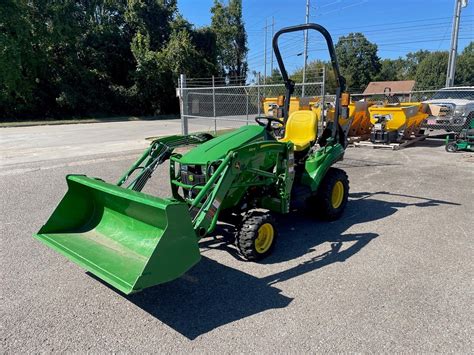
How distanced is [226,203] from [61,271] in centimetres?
178

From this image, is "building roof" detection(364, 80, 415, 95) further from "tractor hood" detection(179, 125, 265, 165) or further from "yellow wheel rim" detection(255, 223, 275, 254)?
"yellow wheel rim" detection(255, 223, 275, 254)

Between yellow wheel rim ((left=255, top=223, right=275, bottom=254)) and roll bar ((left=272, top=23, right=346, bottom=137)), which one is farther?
roll bar ((left=272, top=23, right=346, bottom=137))

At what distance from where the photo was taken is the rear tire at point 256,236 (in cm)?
367

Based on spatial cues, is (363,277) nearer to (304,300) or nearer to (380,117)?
(304,300)

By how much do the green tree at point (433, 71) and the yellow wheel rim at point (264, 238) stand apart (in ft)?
233

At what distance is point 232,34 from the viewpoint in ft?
138

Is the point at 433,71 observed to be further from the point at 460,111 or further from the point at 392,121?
the point at 392,121

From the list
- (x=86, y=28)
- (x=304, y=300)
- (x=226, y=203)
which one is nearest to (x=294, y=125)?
(x=226, y=203)

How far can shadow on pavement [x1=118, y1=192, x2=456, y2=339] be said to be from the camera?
2967 mm

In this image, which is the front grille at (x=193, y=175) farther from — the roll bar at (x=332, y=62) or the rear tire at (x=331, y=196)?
the roll bar at (x=332, y=62)

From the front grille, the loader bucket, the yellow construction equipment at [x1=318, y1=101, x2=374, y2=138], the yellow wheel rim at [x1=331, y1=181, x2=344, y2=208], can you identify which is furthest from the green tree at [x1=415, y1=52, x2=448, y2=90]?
the loader bucket

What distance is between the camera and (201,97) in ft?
40.3

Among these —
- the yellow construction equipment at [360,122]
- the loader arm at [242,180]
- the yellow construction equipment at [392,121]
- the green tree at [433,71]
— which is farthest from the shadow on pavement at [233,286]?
the green tree at [433,71]

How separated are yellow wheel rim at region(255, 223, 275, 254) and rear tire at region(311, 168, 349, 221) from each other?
1245 millimetres
